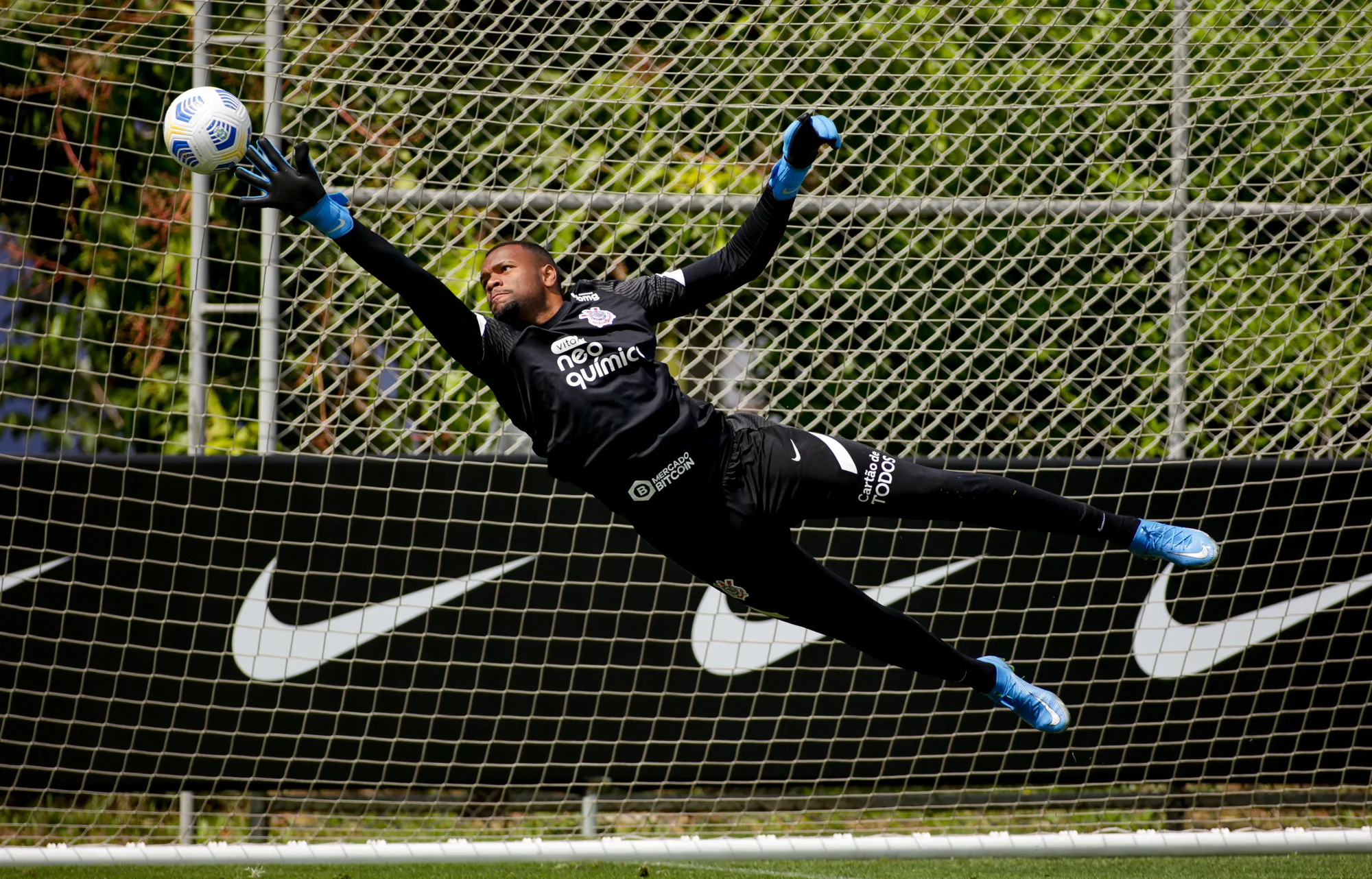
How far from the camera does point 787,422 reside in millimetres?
6121

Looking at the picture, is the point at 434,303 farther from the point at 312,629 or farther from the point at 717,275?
the point at 312,629

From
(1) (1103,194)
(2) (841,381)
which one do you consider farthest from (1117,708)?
(1) (1103,194)

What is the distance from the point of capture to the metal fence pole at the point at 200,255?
537 centimetres

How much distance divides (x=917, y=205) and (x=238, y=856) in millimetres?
4172

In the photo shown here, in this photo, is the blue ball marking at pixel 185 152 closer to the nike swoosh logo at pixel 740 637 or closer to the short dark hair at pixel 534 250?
the short dark hair at pixel 534 250

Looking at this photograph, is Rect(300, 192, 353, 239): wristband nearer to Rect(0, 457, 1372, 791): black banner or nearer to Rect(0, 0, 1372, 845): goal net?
Rect(0, 0, 1372, 845): goal net

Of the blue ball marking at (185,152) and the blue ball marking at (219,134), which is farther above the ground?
the blue ball marking at (219,134)

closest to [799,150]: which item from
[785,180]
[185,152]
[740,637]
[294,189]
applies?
[785,180]

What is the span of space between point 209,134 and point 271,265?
7.53 ft

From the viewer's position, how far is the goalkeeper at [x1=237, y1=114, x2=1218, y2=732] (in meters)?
3.58

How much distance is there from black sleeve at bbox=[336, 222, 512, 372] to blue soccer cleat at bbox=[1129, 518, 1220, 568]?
2040mm

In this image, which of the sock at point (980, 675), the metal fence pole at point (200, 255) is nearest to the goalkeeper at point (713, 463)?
the sock at point (980, 675)

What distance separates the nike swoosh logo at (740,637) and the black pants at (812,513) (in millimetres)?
1961

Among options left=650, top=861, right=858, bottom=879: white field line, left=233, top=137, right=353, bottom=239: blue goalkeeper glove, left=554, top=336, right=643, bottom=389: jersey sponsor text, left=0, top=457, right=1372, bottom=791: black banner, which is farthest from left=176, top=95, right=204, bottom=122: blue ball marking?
left=650, top=861, right=858, bottom=879: white field line
